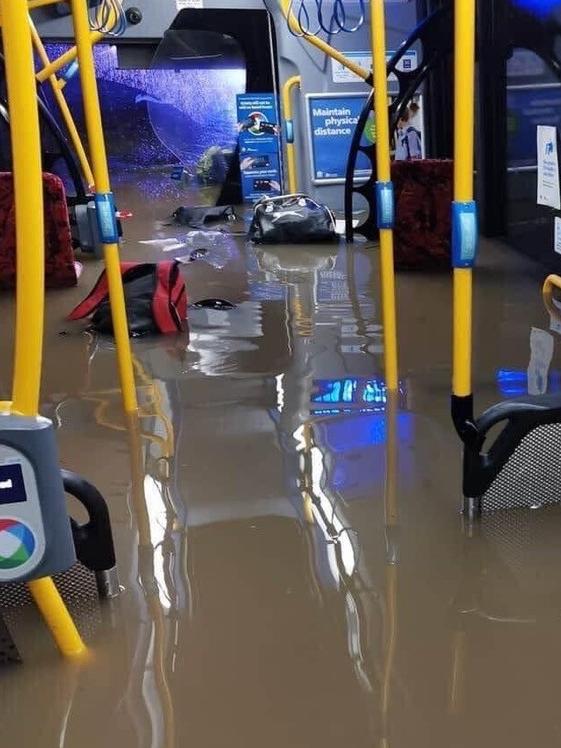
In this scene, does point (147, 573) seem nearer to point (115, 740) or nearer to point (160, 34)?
point (115, 740)

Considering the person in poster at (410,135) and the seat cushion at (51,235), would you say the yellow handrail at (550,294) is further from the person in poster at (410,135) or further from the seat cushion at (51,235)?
the person in poster at (410,135)

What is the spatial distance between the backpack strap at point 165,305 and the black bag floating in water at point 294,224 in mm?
2315

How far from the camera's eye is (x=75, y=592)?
59.7 inches

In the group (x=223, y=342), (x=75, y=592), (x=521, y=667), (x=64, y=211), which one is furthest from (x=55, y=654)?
(x=64, y=211)

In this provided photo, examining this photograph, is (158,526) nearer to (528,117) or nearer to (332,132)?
(528,117)

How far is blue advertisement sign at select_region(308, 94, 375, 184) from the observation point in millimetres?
7594

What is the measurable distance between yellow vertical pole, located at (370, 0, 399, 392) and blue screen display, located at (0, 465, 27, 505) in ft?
4.67

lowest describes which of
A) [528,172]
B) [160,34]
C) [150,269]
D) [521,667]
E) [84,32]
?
[521,667]

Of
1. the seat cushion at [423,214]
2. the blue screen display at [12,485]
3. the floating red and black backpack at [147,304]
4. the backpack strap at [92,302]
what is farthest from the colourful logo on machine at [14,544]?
the seat cushion at [423,214]

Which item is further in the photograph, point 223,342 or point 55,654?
point 223,342

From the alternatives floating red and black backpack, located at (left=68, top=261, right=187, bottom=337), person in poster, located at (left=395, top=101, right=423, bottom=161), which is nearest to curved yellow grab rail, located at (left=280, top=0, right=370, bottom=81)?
person in poster, located at (left=395, top=101, right=423, bottom=161)

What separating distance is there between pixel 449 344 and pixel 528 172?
2.39m

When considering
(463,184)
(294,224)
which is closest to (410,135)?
(294,224)

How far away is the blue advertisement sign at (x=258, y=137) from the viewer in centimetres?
850
